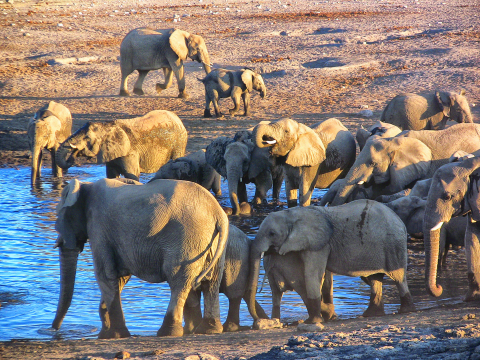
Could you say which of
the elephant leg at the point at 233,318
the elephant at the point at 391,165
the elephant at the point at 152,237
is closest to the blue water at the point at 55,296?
the elephant leg at the point at 233,318

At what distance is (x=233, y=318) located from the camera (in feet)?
19.8

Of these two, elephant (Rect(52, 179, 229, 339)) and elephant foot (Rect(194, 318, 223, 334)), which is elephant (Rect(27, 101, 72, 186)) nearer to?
elephant (Rect(52, 179, 229, 339))

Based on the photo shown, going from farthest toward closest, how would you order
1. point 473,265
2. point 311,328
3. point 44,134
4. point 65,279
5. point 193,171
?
1. point 44,134
2. point 193,171
3. point 473,265
4. point 65,279
5. point 311,328

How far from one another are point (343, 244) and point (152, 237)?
5.58 feet

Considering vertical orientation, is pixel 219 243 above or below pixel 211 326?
above

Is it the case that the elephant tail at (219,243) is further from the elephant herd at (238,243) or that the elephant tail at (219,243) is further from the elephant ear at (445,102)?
the elephant ear at (445,102)

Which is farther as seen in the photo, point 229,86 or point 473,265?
point 229,86

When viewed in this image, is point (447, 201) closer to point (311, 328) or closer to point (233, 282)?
point (311, 328)

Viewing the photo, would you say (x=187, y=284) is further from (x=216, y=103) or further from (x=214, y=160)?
(x=216, y=103)

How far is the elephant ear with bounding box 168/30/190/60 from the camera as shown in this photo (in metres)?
17.5

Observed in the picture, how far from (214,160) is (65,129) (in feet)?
13.1

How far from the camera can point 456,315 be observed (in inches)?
216

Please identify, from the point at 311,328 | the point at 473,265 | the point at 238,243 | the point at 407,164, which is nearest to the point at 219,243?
the point at 238,243

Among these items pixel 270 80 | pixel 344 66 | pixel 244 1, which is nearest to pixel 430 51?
pixel 344 66
